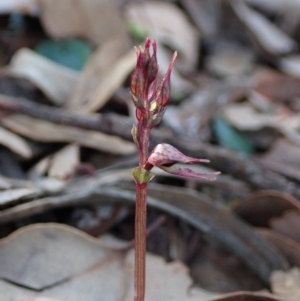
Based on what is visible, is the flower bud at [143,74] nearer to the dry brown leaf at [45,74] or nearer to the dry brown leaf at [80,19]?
the dry brown leaf at [45,74]

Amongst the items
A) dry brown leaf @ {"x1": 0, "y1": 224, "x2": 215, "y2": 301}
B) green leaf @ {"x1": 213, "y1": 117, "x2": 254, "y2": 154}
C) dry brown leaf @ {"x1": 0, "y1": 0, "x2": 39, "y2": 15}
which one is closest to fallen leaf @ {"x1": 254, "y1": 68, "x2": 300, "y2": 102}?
green leaf @ {"x1": 213, "y1": 117, "x2": 254, "y2": 154}

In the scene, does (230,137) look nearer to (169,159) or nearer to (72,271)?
(72,271)

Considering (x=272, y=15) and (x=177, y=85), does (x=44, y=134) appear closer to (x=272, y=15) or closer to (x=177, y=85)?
(x=177, y=85)

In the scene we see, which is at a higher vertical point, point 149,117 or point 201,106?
point 149,117

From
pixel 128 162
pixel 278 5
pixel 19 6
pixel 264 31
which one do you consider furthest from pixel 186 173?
pixel 278 5

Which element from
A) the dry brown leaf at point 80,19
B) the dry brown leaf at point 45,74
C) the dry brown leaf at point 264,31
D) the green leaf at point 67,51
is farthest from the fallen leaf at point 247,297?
the dry brown leaf at point 264,31

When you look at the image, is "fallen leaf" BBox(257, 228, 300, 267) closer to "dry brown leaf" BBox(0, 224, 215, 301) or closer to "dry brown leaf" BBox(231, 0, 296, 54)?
"dry brown leaf" BBox(0, 224, 215, 301)

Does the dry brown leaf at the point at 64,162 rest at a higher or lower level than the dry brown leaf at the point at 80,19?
lower

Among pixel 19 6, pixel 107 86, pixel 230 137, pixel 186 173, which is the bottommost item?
pixel 230 137
